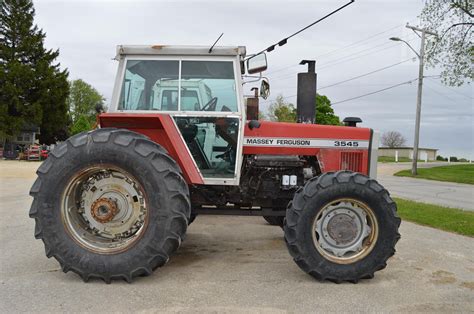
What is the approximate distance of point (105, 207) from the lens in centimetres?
464

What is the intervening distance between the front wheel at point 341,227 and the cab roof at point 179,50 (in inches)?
66.5

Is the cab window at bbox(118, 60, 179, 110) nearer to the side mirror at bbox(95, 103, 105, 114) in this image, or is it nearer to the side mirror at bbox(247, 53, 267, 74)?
the side mirror at bbox(95, 103, 105, 114)

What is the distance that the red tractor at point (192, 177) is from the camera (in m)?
4.42

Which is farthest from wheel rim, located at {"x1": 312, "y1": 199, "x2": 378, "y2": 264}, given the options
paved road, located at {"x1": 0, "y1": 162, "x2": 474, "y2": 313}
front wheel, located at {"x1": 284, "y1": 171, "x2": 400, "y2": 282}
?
paved road, located at {"x1": 0, "y1": 162, "x2": 474, "y2": 313}

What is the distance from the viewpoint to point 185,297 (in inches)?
157

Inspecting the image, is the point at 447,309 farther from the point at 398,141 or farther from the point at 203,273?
the point at 398,141

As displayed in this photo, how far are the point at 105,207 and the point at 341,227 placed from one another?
2446 mm

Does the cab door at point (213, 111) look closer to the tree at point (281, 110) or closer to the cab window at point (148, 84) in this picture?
the cab window at point (148, 84)

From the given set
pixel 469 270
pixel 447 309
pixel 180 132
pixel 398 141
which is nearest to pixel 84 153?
pixel 180 132

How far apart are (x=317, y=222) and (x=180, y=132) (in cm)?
175

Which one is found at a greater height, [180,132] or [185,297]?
[180,132]

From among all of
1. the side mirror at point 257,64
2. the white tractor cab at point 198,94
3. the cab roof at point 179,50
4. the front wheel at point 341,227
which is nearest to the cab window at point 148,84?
the white tractor cab at point 198,94

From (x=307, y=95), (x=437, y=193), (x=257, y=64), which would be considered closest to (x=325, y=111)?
(x=437, y=193)

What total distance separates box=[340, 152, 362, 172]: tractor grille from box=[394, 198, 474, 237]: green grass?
3.20 meters
